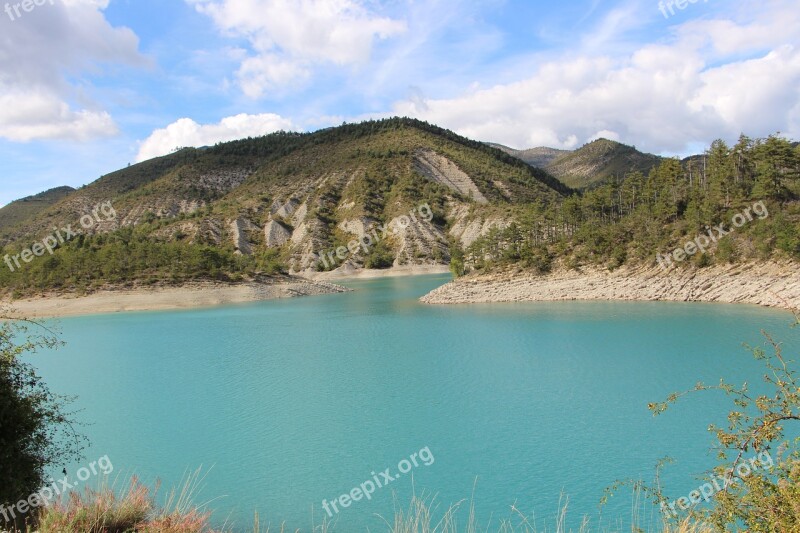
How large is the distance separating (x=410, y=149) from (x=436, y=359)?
12013cm

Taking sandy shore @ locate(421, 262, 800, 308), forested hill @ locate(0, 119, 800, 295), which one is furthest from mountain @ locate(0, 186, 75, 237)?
sandy shore @ locate(421, 262, 800, 308)

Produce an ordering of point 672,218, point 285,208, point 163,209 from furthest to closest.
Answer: point 163,209
point 285,208
point 672,218

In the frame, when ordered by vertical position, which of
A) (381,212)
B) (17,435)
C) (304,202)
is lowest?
(17,435)

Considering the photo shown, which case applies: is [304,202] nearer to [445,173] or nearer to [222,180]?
[445,173]

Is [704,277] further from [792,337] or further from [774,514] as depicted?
[774,514]

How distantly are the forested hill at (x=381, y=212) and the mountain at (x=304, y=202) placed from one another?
0.44m

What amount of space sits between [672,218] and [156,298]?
186ft

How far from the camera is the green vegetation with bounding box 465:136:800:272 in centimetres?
4081

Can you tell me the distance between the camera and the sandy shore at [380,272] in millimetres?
93625

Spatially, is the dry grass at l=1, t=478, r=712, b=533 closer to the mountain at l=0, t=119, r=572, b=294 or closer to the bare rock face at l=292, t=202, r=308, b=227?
the mountain at l=0, t=119, r=572, b=294

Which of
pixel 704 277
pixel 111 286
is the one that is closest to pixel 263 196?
pixel 111 286

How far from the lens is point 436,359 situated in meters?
25.9

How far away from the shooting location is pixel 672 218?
1948 inches

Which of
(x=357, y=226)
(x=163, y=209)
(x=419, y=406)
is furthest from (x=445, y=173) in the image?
(x=419, y=406)
